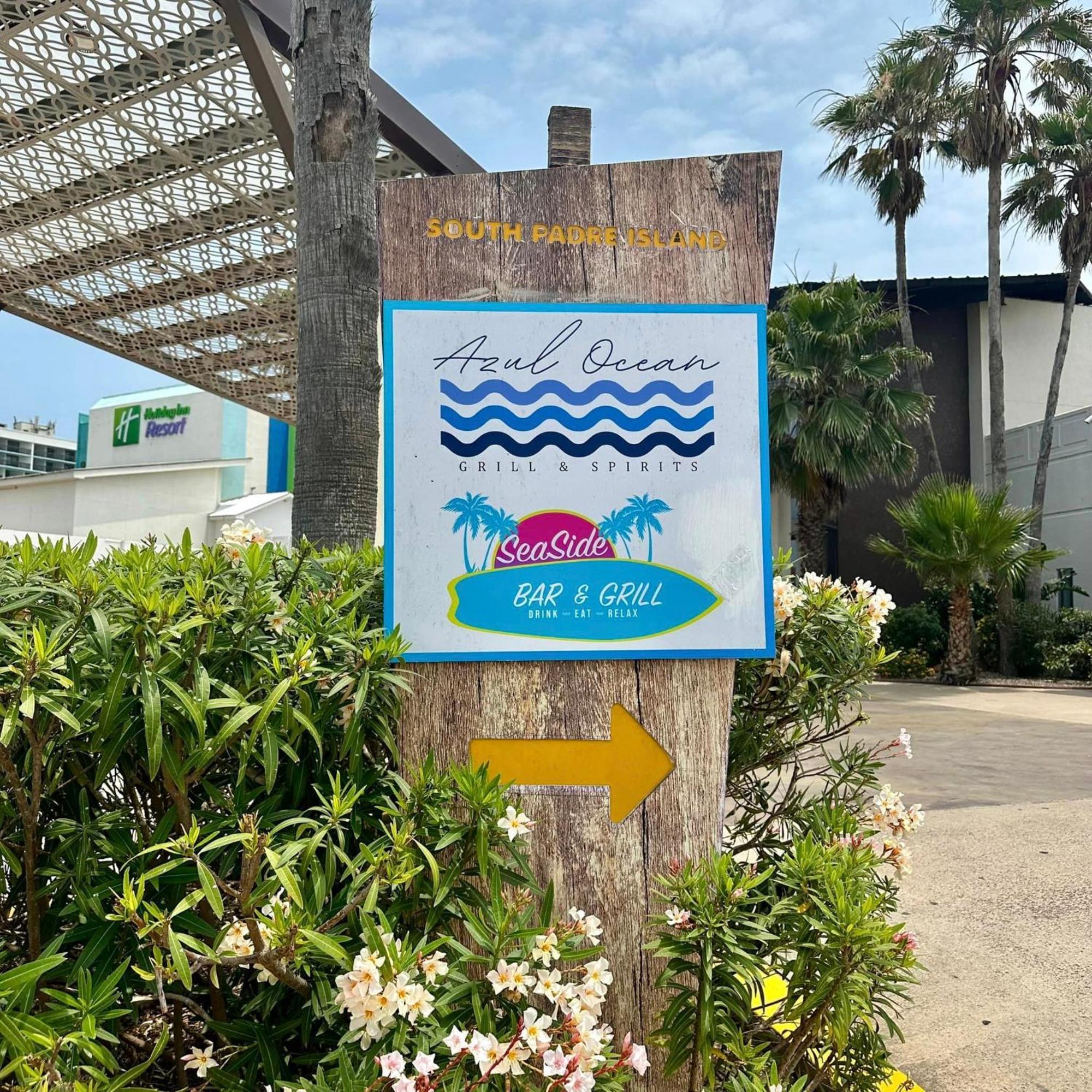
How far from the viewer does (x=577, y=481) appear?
7.03ft

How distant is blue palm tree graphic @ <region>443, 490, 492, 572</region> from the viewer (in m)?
2.11

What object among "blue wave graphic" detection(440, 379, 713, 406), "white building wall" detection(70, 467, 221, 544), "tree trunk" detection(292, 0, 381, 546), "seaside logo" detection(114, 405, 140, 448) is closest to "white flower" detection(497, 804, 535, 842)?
"blue wave graphic" detection(440, 379, 713, 406)

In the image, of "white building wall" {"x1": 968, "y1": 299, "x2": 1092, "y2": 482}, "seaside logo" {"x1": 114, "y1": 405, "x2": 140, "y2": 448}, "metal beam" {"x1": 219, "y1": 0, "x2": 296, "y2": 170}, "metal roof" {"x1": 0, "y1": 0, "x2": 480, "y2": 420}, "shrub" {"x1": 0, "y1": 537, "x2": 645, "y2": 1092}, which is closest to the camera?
"shrub" {"x1": 0, "y1": 537, "x2": 645, "y2": 1092}

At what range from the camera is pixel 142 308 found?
2066 cm

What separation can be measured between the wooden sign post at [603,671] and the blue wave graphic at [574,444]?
70mm

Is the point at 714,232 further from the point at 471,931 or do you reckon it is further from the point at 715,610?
the point at 471,931

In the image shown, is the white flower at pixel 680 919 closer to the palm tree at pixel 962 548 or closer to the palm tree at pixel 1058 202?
the palm tree at pixel 962 548

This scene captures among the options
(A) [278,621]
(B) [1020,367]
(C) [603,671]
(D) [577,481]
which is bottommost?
(C) [603,671]

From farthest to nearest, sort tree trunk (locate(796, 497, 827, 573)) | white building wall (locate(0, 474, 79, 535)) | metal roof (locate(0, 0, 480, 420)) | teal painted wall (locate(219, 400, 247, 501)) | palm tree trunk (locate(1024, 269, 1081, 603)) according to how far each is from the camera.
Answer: teal painted wall (locate(219, 400, 247, 501)) → white building wall (locate(0, 474, 79, 535)) → palm tree trunk (locate(1024, 269, 1081, 603)) → tree trunk (locate(796, 497, 827, 573)) → metal roof (locate(0, 0, 480, 420))

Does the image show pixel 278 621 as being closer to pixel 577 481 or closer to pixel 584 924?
pixel 577 481

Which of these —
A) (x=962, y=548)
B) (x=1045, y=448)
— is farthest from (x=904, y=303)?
(x=962, y=548)

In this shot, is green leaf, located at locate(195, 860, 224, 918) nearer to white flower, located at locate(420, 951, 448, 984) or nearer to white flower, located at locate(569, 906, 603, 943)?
white flower, located at locate(420, 951, 448, 984)

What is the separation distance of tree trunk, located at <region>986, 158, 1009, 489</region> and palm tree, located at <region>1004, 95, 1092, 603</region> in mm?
977

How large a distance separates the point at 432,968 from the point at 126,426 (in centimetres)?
5233
